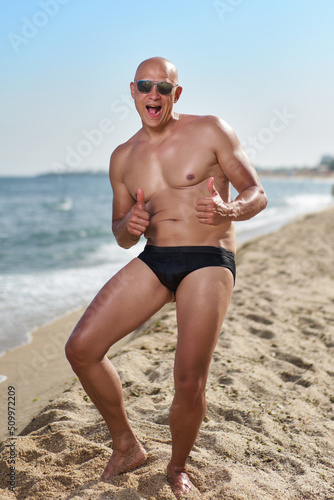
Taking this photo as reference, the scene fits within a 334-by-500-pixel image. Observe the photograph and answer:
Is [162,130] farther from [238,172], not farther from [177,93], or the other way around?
[238,172]

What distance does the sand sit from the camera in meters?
2.68

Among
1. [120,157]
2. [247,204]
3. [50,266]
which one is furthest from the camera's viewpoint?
[50,266]

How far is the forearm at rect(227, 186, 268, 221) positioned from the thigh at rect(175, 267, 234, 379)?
0.34 m

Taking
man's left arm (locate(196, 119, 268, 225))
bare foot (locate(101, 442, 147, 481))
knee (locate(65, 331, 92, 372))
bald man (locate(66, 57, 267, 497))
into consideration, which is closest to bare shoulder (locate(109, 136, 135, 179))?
bald man (locate(66, 57, 267, 497))

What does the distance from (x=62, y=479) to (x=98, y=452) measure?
32cm

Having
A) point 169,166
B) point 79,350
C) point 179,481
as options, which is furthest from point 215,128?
point 179,481

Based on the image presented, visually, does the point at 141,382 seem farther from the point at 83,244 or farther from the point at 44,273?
the point at 83,244

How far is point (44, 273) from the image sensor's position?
1083 cm

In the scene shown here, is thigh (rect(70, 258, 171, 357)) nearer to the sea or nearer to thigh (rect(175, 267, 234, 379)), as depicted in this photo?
thigh (rect(175, 267, 234, 379))

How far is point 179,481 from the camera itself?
Result: 8.51 feet

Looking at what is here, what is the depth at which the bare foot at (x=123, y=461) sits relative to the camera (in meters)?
2.74

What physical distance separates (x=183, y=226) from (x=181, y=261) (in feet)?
0.72

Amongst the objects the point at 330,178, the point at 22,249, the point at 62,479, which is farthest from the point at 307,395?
the point at 330,178

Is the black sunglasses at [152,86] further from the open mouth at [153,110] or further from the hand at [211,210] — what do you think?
the hand at [211,210]
